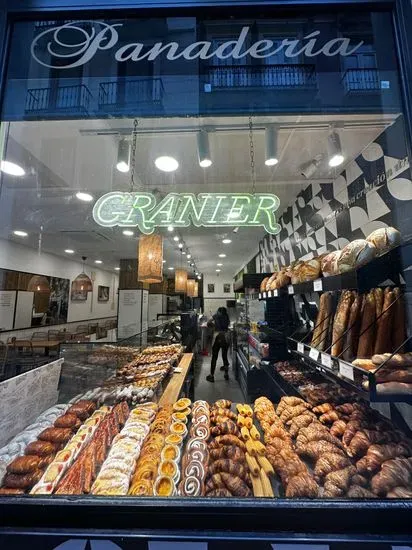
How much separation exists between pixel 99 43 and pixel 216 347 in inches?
250

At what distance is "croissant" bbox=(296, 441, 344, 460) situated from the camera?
129cm

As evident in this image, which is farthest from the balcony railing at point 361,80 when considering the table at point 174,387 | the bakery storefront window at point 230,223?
the table at point 174,387

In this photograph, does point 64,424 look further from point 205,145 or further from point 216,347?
point 216,347

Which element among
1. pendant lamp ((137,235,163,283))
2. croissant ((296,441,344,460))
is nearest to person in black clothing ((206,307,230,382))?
pendant lamp ((137,235,163,283))

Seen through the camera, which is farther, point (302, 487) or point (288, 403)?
point (288, 403)

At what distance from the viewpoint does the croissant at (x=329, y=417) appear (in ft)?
5.16

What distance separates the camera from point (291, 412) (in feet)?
5.66

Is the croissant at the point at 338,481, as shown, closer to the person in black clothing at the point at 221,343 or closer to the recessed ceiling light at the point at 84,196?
the recessed ceiling light at the point at 84,196

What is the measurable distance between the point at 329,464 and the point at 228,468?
0.51 meters

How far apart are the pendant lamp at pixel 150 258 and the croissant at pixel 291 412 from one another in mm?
2359

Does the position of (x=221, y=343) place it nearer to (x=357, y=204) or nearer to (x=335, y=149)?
(x=357, y=204)

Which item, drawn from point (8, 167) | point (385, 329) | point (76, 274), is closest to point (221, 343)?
point (385, 329)

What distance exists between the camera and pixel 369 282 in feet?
4.00

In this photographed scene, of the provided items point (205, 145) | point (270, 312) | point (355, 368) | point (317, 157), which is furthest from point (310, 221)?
point (355, 368)
